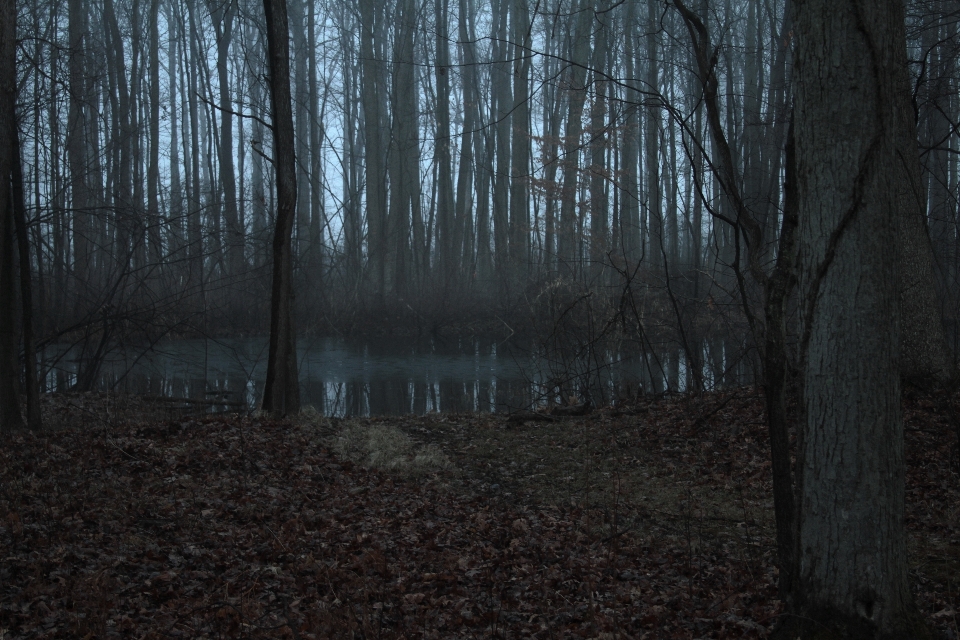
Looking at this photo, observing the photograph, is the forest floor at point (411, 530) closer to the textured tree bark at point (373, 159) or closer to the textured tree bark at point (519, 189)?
the textured tree bark at point (519, 189)

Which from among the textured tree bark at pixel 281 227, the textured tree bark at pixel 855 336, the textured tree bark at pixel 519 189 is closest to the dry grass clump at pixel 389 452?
the textured tree bark at pixel 281 227

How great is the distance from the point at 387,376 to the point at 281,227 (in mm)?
9100

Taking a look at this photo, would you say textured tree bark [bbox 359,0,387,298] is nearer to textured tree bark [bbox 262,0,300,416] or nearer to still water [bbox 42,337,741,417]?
still water [bbox 42,337,741,417]

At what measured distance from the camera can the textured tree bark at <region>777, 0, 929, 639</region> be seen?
311 centimetres

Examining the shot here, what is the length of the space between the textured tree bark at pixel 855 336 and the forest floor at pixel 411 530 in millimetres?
747

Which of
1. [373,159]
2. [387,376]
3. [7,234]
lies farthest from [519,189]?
[7,234]

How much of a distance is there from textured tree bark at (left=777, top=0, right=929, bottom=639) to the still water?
27.7 ft

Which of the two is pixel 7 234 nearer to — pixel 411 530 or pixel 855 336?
pixel 411 530

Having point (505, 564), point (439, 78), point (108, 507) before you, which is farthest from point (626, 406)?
point (439, 78)

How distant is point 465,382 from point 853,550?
15.0 m

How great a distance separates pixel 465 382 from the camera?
1798 centimetres

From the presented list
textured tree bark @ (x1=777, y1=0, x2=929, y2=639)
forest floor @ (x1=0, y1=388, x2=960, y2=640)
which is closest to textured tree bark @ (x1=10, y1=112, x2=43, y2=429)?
forest floor @ (x1=0, y1=388, x2=960, y2=640)

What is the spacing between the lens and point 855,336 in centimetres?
311

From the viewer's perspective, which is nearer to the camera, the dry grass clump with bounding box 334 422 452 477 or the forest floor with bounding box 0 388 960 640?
the forest floor with bounding box 0 388 960 640
